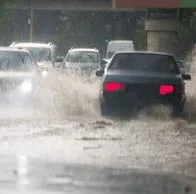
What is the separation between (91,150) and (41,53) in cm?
1904

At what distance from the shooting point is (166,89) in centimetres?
1812

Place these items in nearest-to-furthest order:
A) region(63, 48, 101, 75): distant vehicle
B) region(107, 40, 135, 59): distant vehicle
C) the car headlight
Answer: the car headlight → region(63, 48, 101, 75): distant vehicle → region(107, 40, 135, 59): distant vehicle

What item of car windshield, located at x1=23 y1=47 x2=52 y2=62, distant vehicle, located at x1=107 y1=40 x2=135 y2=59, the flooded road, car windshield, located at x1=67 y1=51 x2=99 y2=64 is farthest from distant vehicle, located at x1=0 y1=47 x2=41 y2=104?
distant vehicle, located at x1=107 y1=40 x2=135 y2=59

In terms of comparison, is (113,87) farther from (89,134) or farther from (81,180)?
(81,180)

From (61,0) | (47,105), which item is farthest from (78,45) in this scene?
(47,105)

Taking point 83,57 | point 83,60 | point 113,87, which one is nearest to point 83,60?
point 83,60

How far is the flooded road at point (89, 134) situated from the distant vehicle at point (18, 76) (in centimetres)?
37

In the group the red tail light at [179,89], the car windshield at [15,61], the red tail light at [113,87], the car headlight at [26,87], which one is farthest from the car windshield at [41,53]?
the red tail light at [179,89]

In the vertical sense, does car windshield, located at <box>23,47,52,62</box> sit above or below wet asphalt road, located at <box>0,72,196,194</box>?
below

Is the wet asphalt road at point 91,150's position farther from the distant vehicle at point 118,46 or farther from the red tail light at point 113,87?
the distant vehicle at point 118,46

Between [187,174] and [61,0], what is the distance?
58183 mm

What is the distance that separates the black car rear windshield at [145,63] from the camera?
19297 millimetres

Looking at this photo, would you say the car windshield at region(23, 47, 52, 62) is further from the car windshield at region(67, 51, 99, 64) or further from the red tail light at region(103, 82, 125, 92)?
the red tail light at region(103, 82, 125, 92)

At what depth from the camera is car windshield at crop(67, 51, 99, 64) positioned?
3575 cm
